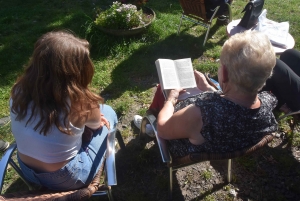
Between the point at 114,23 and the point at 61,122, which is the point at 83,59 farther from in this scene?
the point at 114,23

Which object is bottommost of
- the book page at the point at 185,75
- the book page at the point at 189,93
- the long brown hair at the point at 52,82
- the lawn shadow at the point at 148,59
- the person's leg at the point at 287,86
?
the lawn shadow at the point at 148,59

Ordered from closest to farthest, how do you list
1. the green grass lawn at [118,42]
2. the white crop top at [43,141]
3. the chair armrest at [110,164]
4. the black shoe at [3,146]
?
the white crop top at [43,141] → the chair armrest at [110,164] → the black shoe at [3,146] → the green grass lawn at [118,42]

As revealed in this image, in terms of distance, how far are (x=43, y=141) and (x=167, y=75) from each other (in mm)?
1202

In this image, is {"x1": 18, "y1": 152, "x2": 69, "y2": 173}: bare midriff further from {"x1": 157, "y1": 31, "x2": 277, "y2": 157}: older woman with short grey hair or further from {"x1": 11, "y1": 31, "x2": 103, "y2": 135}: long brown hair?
{"x1": 157, "y1": 31, "x2": 277, "y2": 157}: older woman with short grey hair

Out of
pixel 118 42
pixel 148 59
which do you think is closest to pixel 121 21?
pixel 118 42

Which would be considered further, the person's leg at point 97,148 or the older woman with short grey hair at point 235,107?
the person's leg at point 97,148

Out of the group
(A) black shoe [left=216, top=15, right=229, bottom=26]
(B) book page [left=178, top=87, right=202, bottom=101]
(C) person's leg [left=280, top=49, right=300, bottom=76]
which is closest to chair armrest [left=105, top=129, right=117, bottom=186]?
(B) book page [left=178, top=87, right=202, bottom=101]

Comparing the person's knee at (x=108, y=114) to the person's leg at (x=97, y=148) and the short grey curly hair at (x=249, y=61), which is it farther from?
the short grey curly hair at (x=249, y=61)

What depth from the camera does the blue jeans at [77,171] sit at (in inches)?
77.0

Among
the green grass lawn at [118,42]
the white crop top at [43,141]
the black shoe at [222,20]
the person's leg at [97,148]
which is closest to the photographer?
the white crop top at [43,141]

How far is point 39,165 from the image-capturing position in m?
1.93

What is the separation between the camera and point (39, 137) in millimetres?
1786

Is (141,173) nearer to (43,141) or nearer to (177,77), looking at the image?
(177,77)

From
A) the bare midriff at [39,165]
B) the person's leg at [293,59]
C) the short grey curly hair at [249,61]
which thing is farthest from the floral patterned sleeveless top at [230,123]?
the person's leg at [293,59]
